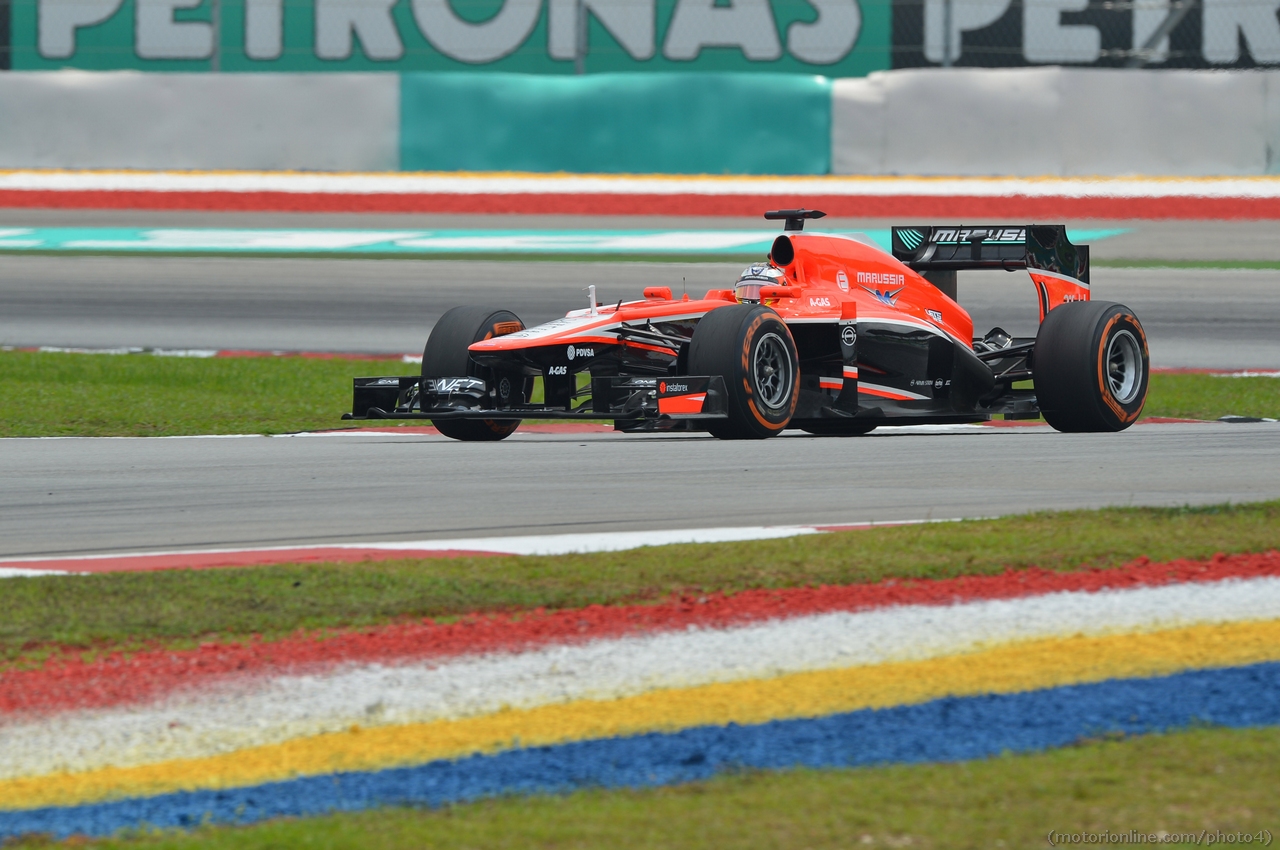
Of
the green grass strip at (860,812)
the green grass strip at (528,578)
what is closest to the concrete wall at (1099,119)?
the green grass strip at (528,578)

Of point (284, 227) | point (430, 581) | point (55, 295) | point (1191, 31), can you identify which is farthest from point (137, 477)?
point (1191, 31)

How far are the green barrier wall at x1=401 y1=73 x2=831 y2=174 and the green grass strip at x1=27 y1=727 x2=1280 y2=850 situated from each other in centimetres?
2060

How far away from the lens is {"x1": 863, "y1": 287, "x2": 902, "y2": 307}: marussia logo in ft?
38.0

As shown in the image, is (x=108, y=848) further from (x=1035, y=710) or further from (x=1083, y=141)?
(x=1083, y=141)

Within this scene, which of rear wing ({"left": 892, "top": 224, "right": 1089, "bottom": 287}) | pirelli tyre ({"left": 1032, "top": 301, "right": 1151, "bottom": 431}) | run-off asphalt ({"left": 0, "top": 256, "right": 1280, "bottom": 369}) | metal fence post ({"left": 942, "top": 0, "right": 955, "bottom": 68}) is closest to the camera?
pirelli tyre ({"left": 1032, "top": 301, "right": 1151, "bottom": 431})

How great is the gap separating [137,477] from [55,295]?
1178cm

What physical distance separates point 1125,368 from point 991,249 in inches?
50.3

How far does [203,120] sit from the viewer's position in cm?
2445

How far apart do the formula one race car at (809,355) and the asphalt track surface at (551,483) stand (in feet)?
0.83

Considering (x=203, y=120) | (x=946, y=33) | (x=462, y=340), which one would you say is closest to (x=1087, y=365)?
(x=462, y=340)

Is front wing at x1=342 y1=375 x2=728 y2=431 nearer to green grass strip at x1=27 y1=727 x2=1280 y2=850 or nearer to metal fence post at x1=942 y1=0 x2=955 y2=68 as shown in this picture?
green grass strip at x1=27 y1=727 x2=1280 y2=850

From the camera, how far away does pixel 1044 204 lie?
2269cm

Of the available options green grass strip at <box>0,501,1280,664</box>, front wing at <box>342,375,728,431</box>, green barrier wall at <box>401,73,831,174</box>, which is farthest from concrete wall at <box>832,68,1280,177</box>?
green grass strip at <box>0,501,1280,664</box>

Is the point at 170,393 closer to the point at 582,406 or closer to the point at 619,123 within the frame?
the point at 582,406
